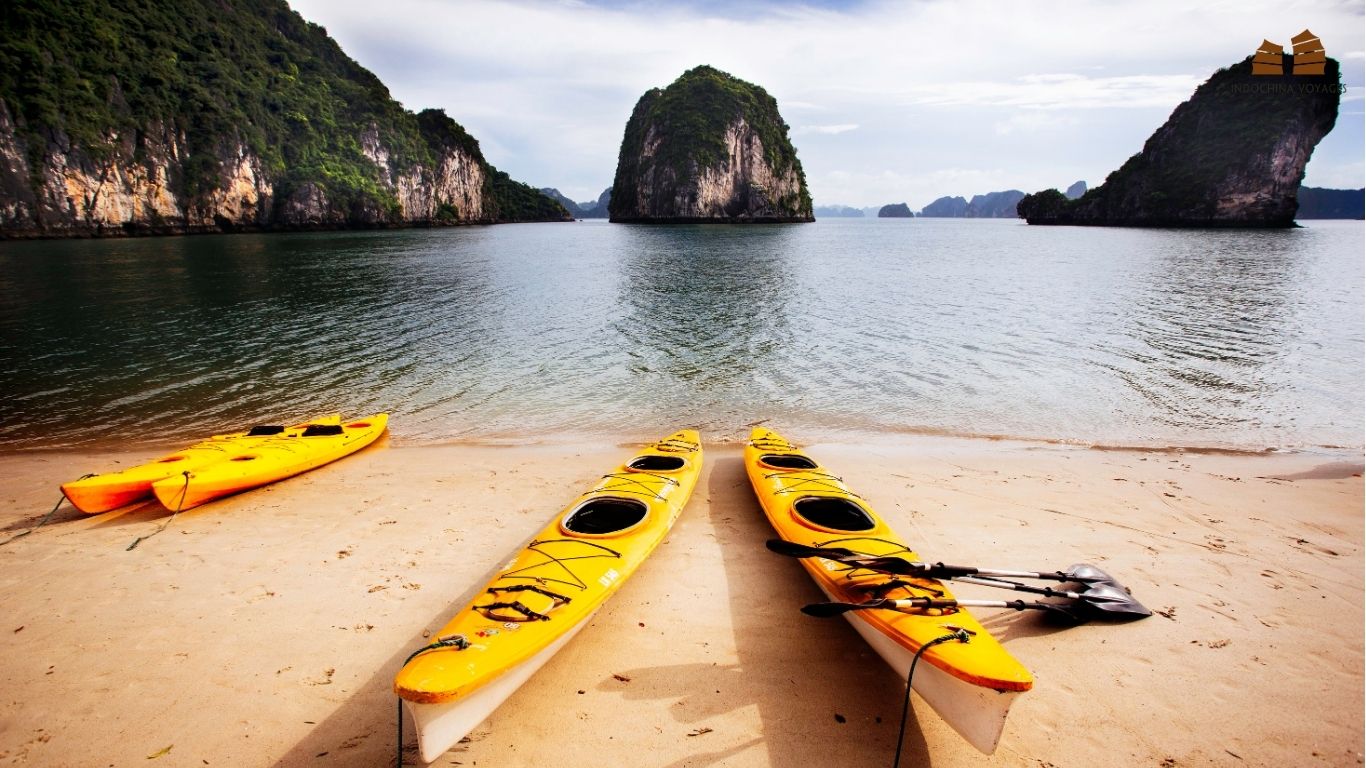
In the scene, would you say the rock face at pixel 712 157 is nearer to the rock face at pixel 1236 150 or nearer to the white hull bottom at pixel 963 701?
the rock face at pixel 1236 150

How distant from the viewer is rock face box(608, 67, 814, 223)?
112 m

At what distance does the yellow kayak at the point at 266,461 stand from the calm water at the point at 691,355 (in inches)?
46.7

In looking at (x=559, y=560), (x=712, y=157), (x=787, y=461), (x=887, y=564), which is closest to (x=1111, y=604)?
(x=887, y=564)

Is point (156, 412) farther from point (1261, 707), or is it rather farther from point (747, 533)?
point (1261, 707)

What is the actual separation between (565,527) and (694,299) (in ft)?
65.2

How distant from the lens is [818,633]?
4.50 metres

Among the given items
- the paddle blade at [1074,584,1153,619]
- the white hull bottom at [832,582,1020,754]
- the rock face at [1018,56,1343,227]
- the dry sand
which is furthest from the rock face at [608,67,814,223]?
the white hull bottom at [832,582,1020,754]

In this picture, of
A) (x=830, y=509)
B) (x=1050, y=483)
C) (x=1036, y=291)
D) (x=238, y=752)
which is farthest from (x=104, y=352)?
(x=1036, y=291)

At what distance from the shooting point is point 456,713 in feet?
10.3

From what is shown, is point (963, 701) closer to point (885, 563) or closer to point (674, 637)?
point (885, 563)

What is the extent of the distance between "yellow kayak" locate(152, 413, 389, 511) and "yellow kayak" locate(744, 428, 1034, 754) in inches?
256

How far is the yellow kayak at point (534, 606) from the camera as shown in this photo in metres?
3.08

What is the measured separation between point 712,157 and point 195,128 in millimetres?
81755

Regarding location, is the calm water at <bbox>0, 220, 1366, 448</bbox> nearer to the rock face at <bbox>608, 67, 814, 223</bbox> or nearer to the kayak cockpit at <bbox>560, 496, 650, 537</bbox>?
the kayak cockpit at <bbox>560, 496, 650, 537</bbox>
